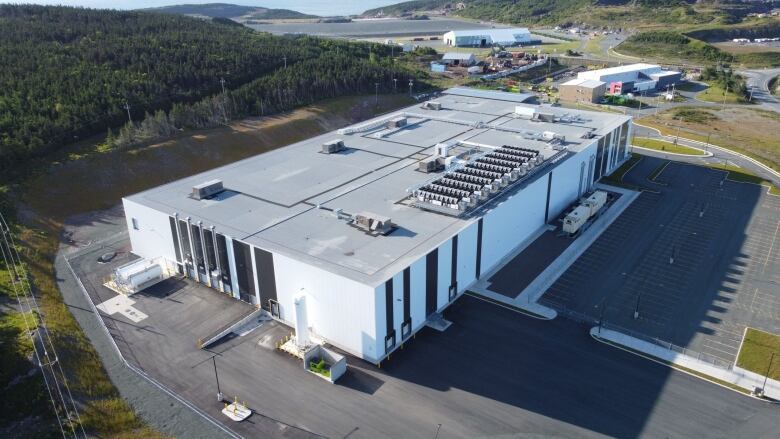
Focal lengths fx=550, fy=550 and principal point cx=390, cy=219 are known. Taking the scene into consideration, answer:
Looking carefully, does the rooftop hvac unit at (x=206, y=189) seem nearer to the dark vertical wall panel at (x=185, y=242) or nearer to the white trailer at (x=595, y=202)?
the dark vertical wall panel at (x=185, y=242)

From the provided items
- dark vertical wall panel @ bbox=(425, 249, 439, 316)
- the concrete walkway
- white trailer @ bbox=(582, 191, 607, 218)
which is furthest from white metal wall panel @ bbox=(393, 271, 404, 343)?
white trailer @ bbox=(582, 191, 607, 218)

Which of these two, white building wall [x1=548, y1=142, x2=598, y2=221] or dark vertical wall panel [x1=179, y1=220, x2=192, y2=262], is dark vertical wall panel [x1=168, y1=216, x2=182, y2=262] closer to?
dark vertical wall panel [x1=179, y1=220, x2=192, y2=262]

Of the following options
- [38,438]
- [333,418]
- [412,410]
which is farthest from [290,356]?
[38,438]

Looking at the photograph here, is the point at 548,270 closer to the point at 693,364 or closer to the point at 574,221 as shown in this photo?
the point at 574,221

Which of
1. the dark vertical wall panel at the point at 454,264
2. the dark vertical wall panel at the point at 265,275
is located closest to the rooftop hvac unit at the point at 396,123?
the dark vertical wall panel at the point at 454,264

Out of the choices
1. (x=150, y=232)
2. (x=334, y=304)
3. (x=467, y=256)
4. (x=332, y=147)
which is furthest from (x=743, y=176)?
(x=150, y=232)

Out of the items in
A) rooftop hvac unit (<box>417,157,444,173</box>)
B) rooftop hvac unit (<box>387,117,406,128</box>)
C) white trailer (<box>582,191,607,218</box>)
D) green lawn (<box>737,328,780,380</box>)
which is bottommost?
green lawn (<box>737,328,780,380</box>)

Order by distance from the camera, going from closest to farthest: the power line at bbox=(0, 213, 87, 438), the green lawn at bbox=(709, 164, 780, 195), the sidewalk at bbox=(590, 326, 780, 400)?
the power line at bbox=(0, 213, 87, 438) → the sidewalk at bbox=(590, 326, 780, 400) → the green lawn at bbox=(709, 164, 780, 195)
